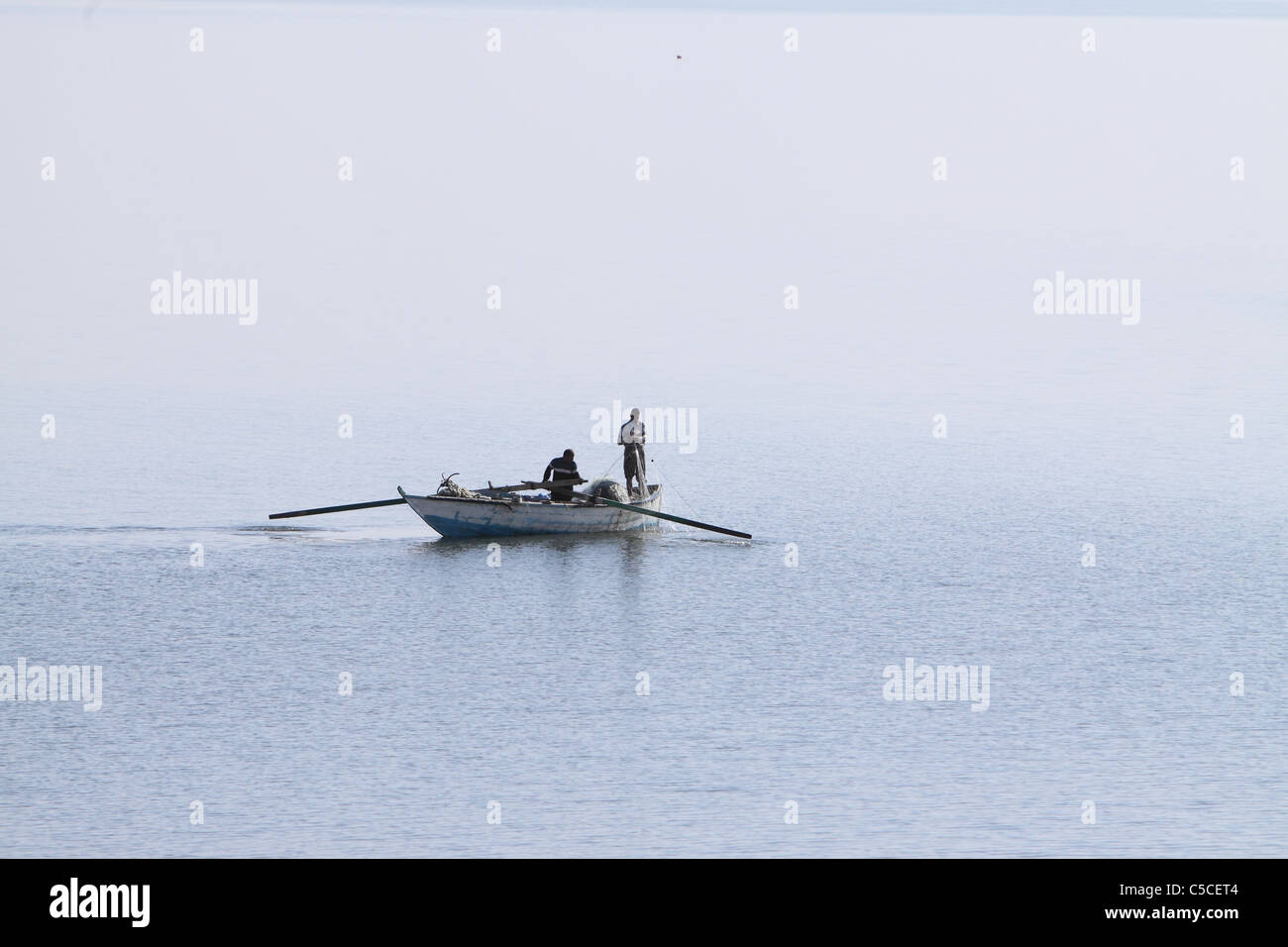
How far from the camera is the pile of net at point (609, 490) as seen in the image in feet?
121

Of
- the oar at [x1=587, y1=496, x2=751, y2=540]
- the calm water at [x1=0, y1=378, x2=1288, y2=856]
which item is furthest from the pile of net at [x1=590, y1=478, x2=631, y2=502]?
the calm water at [x1=0, y1=378, x2=1288, y2=856]

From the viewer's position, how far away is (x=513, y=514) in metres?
36.0

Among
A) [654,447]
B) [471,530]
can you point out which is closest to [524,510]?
[471,530]

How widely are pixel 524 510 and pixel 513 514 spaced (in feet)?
0.77

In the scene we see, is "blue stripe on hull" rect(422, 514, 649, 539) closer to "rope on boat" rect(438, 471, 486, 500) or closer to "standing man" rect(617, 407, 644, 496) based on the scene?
"rope on boat" rect(438, 471, 486, 500)

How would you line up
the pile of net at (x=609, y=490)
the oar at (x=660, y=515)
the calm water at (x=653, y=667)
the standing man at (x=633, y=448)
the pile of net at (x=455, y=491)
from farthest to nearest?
the standing man at (x=633, y=448) → the pile of net at (x=609, y=490) → the oar at (x=660, y=515) → the pile of net at (x=455, y=491) → the calm water at (x=653, y=667)

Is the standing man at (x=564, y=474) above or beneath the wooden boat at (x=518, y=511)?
above

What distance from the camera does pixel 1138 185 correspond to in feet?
264

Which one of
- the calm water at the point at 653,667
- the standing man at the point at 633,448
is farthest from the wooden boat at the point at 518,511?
the standing man at the point at 633,448

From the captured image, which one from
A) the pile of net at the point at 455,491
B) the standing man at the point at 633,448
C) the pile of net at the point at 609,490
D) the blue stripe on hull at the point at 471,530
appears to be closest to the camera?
the pile of net at the point at 455,491

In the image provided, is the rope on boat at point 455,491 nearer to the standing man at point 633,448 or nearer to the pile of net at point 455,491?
the pile of net at point 455,491
